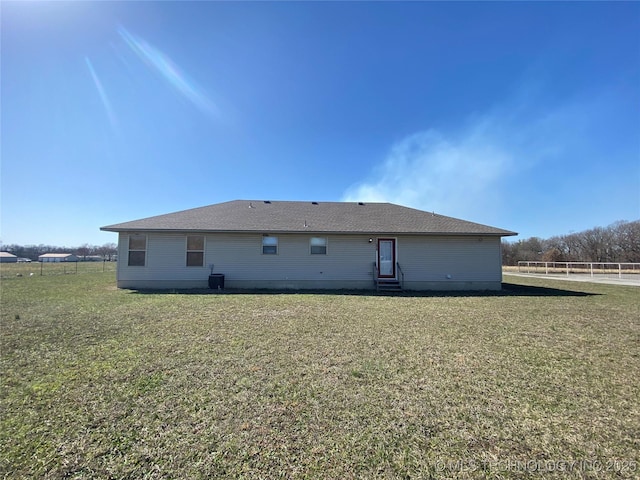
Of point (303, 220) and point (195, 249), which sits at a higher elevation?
point (303, 220)

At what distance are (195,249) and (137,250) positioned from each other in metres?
2.41

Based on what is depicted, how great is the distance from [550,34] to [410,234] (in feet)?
25.5

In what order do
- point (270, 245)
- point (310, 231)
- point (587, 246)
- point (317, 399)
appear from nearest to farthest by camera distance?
1. point (317, 399)
2. point (310, 231)
3. point (270, 245)
4. point (587, 246)

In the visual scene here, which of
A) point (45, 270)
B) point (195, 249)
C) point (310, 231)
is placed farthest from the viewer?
point (45, 270)

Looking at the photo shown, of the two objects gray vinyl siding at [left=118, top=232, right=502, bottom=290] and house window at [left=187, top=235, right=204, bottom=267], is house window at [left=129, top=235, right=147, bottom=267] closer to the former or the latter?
gray vinyl siding at [left=118, top=232, right=502, bottom=290]

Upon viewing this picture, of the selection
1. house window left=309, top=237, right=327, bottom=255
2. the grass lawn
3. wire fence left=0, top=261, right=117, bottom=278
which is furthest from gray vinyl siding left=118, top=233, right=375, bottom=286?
wire fence left=0, top=261, right=117, bottom=278

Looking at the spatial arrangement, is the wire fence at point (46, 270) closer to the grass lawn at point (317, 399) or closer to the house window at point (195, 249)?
the house window at point (195, 249)

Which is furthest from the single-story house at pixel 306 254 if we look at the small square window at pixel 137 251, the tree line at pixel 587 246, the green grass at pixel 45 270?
the tree line at pixel 587 246

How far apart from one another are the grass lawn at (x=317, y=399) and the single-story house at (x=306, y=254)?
232 inches

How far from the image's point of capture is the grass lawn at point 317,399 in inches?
85.9

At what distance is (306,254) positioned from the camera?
41.3 ft

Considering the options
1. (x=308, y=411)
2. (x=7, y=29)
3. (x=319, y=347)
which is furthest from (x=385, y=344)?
(x=7, y=29)

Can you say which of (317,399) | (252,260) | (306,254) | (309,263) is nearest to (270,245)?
(252,260)

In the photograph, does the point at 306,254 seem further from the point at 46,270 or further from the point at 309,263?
the point at 46,270
